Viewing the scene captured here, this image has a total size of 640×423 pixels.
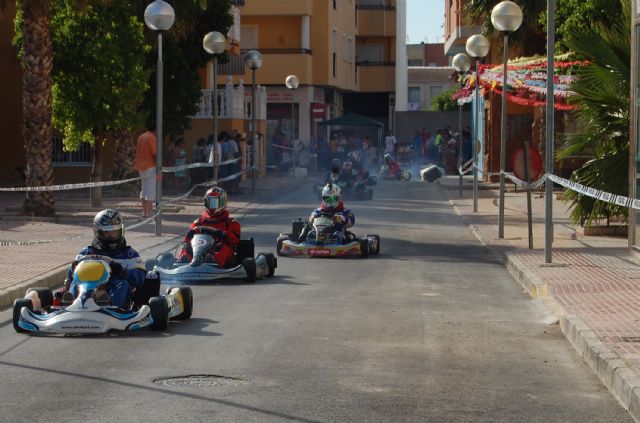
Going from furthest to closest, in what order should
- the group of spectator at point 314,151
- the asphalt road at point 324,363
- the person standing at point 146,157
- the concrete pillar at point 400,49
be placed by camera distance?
the concrete pillar at point 400,49 < the group of spectator at point 314,151 < the person standing at point 146,157 < the asphalt road at point 324,363

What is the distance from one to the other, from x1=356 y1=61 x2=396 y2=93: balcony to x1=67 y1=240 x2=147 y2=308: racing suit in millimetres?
64425

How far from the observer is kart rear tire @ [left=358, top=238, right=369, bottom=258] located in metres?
19.3

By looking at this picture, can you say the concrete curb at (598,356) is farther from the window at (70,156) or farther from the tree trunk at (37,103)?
the window at (70,156)

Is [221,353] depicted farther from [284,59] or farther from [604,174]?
[284,59]

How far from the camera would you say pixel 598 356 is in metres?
9.84

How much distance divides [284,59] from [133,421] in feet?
185

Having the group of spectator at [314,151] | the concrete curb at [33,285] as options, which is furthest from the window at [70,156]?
the concrete curb at [33,285]

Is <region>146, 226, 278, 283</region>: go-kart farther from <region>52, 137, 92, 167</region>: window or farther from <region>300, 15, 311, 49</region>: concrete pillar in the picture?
<region>300, 15, 311, 49</region>: concrete pillar

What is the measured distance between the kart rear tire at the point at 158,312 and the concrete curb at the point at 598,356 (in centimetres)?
351

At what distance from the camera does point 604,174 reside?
19.8 m

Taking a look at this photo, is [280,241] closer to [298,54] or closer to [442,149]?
[442,149]

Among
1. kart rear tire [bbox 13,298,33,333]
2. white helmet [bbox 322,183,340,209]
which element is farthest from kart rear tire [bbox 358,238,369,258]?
kart rear tire [bbox 13,298,33,333]

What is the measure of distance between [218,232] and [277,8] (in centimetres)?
4775

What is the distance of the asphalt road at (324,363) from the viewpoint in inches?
327
